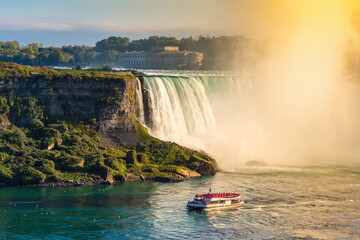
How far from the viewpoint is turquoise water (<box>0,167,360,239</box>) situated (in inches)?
2026

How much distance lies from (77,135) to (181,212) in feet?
81.4

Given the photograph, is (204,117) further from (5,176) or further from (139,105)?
(5,176)

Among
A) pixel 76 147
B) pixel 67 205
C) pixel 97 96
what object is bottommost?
pixel 67 205

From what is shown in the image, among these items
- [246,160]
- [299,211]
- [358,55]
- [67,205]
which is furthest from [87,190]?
[358,55]

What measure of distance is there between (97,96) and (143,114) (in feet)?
26.8

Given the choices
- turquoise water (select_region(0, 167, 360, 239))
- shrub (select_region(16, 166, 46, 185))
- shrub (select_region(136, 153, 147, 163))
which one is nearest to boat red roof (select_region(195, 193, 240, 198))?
turquoise water (select_region(0, 167, 360, 239))

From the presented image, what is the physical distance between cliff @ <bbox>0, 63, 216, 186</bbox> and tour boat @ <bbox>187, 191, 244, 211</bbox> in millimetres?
13846

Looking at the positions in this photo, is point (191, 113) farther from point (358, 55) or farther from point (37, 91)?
point (358, 55)

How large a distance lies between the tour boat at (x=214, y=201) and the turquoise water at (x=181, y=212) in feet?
3.15

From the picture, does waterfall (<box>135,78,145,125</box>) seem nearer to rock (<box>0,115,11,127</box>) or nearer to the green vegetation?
the green vegetation

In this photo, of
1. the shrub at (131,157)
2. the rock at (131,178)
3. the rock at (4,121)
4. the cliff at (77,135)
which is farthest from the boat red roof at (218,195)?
the rock at (4,121)

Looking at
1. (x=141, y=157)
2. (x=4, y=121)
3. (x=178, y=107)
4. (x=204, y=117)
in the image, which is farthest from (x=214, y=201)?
(x=204, y=117)

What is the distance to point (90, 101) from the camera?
81.4 m

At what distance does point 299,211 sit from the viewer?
59.0 meters
